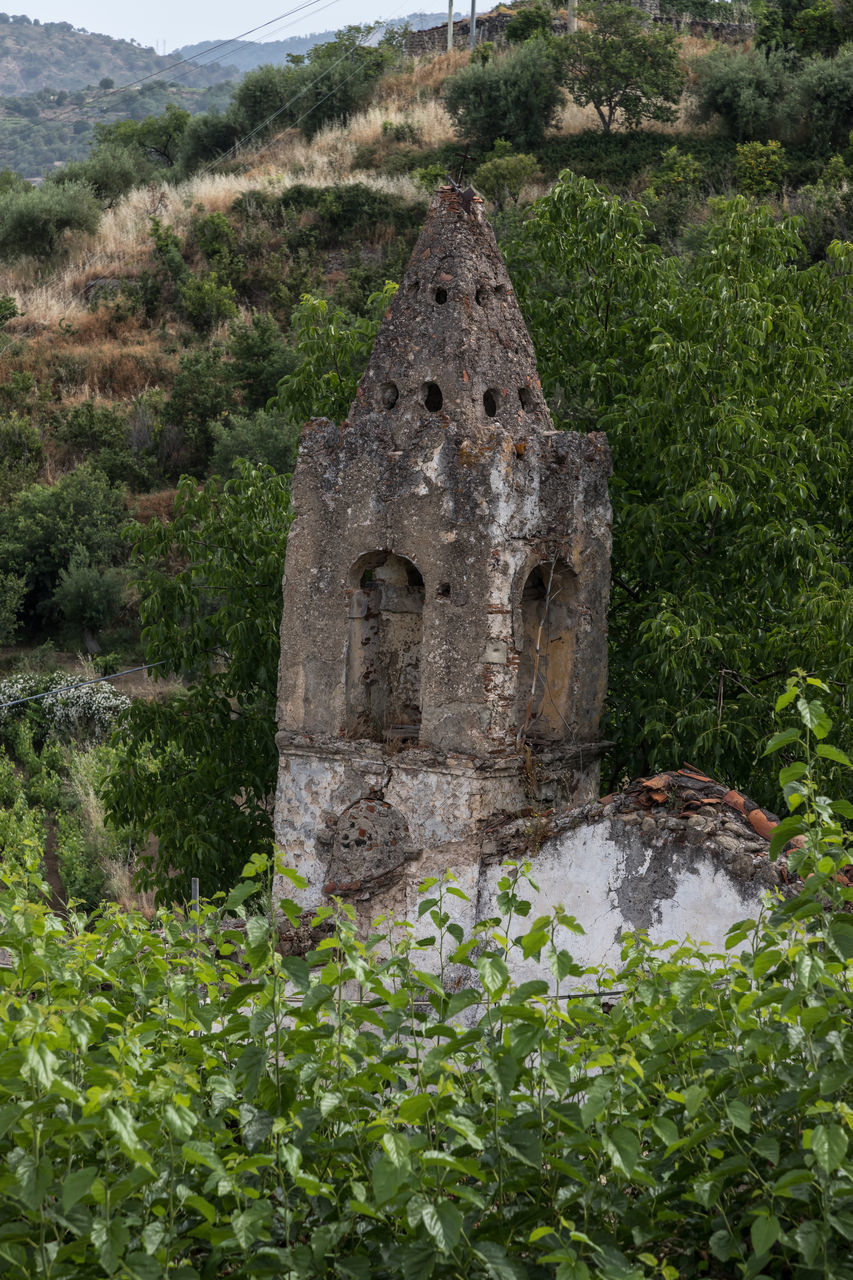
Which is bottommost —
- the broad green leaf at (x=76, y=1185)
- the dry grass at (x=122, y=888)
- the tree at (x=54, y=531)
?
the dry grass at (x=122, y=888)

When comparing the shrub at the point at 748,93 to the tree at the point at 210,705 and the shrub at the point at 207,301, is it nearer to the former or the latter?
the shrub at the point at 207,301

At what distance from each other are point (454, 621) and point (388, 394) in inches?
66.7

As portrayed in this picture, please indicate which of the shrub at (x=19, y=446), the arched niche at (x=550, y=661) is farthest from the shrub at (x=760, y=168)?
the arched niche at (x=550, y=661)

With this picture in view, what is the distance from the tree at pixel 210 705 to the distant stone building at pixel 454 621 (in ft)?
7.95

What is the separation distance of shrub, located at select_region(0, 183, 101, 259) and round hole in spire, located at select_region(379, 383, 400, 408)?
33.4m

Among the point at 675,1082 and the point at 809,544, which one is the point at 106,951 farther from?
the point at 809,544

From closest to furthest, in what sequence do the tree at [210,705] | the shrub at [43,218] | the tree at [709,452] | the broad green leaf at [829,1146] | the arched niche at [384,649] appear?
the broad green leaf at [829,1146]
the arched niche at [384,649]
the tree at [709,452]
the tree at [210,705]
the shrub at [43,218]

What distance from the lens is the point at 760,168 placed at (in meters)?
33.3

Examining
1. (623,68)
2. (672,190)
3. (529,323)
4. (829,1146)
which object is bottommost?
(829,1146)

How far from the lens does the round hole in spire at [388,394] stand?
9.04 metres

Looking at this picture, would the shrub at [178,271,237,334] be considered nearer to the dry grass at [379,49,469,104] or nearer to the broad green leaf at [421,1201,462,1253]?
the dry grass at [379,49,469,104]

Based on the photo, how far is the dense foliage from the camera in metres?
3.27

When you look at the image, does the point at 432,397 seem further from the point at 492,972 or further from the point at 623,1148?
the point at 623,1148

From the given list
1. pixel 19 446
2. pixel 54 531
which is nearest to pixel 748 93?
pixel 19 446
